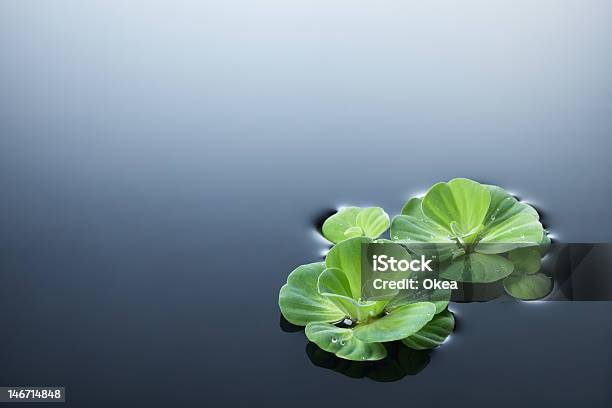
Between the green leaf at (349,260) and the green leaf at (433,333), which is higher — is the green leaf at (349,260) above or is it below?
above

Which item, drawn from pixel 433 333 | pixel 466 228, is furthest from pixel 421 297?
pixel 466 228

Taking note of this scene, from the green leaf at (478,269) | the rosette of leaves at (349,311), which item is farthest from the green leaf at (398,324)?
the green leaf at (478,269)

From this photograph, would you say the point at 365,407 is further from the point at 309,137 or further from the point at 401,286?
the point at 309,137

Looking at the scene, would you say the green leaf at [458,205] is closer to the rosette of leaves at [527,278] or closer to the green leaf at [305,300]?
the rosette of leaves at [527,278]

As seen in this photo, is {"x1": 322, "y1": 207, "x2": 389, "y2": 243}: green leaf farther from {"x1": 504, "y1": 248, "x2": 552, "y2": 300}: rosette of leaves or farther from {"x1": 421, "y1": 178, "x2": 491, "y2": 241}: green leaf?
{"x1": 504, "y1": 248, "x2": 552, "y2": 300}: rosette of leaves

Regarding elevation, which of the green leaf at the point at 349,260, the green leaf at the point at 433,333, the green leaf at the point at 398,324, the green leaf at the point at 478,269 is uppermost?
the green leaf at the point at 349,260

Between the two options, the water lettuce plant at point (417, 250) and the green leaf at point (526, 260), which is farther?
the green leaf at point (526, 260)

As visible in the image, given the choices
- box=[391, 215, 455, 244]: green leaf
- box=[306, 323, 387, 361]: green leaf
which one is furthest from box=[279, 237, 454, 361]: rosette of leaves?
box=[391, 215, 455, 244]: green leaf

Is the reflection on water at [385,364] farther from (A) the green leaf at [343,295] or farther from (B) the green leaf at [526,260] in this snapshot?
(B) the green leaf at [526,260]

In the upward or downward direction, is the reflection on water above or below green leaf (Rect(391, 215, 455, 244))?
below
